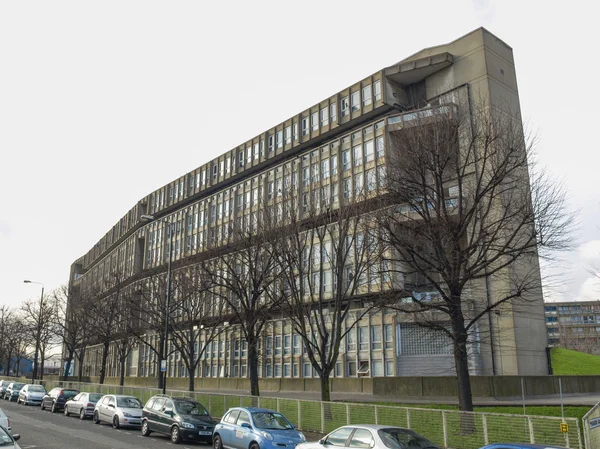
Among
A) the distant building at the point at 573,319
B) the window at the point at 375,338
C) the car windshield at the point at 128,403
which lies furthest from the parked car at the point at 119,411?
the distant building at the point at 573,319

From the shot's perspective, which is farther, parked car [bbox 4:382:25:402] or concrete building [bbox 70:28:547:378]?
parked car [bbox 4:382:25:402]

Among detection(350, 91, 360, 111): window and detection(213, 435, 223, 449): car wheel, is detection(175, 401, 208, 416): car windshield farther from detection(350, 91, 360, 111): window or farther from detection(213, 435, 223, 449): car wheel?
detection(350, 91, 360, 111): window

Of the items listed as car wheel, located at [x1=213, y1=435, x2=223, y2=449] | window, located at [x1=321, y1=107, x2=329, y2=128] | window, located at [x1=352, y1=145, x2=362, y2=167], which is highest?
window, located at [x1=321, y1=107, x2=329, y2=128]

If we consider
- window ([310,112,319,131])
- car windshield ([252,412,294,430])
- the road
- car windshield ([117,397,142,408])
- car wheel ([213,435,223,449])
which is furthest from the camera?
window ([310,112,319,131])

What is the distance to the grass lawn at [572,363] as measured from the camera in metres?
41.3

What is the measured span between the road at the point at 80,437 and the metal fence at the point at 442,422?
449cm

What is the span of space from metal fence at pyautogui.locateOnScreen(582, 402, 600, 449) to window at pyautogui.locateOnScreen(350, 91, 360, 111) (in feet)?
131

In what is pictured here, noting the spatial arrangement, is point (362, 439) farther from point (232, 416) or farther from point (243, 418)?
point (232, 416)

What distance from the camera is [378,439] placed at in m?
10.8

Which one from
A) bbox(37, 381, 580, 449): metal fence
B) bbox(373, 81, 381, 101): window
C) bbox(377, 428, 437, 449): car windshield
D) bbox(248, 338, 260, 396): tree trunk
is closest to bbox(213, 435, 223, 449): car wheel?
bbox(37, 381, 580, 449): metal fence

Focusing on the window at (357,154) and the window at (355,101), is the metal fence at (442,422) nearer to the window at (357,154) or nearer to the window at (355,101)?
the window at (357,154)

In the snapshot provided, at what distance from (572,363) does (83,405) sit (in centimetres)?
3664

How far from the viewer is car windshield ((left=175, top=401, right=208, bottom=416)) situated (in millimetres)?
19070

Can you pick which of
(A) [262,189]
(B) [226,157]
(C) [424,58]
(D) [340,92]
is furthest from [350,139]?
(B) [226,157]
